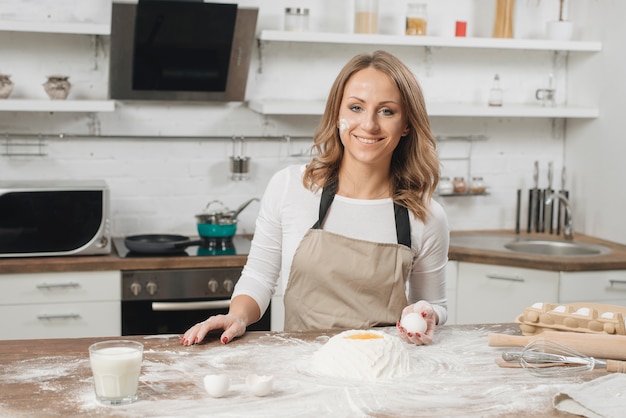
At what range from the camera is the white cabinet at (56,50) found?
4082 mm

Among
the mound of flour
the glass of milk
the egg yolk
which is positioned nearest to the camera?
the glass of milk

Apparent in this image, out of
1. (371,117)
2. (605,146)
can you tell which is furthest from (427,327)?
(605,146)

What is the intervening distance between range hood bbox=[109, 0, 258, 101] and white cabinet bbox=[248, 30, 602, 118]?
0.14 meters

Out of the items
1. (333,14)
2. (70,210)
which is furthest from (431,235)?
(333,14)

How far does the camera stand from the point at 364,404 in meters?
1.76

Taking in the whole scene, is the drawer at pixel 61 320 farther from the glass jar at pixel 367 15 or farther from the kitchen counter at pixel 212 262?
the glass jar at pixel 367 15

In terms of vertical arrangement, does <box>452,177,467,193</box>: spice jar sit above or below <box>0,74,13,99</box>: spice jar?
below

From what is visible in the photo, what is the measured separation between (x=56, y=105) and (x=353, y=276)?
198cm

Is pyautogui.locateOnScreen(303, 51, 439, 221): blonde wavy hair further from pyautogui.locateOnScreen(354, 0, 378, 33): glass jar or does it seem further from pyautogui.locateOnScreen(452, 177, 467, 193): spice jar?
pyautogui.locateOnScreen(452, 177, 467, 193): spice jar

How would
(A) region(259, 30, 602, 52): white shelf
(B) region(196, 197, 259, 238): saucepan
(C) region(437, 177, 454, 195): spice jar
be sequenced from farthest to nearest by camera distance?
(C) region(437, 177, 454, 195): spice jar
(A) region(259, 30, 602, 52): white shelf
(B) region(196, 197, 259, 238): saucepan

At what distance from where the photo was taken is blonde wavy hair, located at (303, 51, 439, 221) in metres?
2.53

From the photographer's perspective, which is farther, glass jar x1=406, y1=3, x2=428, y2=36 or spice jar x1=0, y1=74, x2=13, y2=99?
glass jar x1=406, y1=3, x2=428, y2=36

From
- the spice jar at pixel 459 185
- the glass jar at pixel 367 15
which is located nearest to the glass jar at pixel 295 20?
the glass jar at pixel 367 15

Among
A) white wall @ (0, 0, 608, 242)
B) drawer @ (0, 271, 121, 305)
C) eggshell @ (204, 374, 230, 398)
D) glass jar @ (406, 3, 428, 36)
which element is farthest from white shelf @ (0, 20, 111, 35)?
eggshell @ (204, 374, 230, 398)
